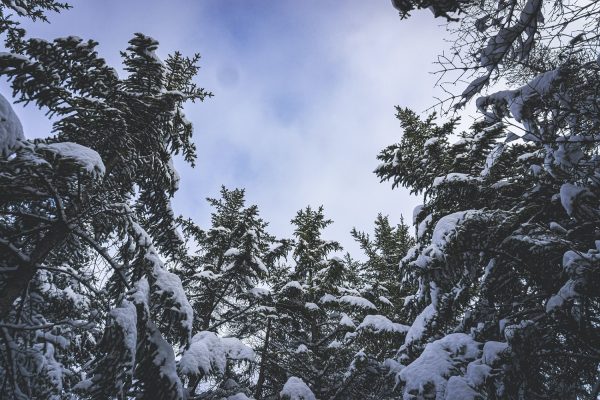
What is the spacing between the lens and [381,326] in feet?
29.9

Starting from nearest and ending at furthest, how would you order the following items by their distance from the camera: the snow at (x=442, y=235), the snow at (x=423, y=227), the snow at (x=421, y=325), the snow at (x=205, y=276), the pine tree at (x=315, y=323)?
the snow at (x=442, y=235)
the snow at (x=421, y=325)
the snow at (x=423, y=227)
the snow at (x=205, y=276)
the pine tree at (x=315, y=323)

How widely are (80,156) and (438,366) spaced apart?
210 inches

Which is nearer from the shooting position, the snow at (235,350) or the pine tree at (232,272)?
the snow at (235,350)

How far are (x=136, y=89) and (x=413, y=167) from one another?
7.68 meters

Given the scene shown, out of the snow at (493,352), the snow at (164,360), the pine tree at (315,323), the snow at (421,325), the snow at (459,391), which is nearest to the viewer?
the snow at (164,360)

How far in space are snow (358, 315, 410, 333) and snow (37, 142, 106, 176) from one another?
832 cm

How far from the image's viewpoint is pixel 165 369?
298cm

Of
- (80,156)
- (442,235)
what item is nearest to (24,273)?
(80,156)

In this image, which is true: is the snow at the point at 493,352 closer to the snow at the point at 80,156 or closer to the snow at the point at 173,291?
the snow at the point at 173,291

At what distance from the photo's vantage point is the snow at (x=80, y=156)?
10.6 feet

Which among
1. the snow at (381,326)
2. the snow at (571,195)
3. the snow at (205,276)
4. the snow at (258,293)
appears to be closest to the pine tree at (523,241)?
the snow at (571,195)

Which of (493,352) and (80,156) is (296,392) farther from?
(80,156)

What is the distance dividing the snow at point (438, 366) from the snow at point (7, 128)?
17.5 feet

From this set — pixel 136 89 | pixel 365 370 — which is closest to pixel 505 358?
pixel 365 370
